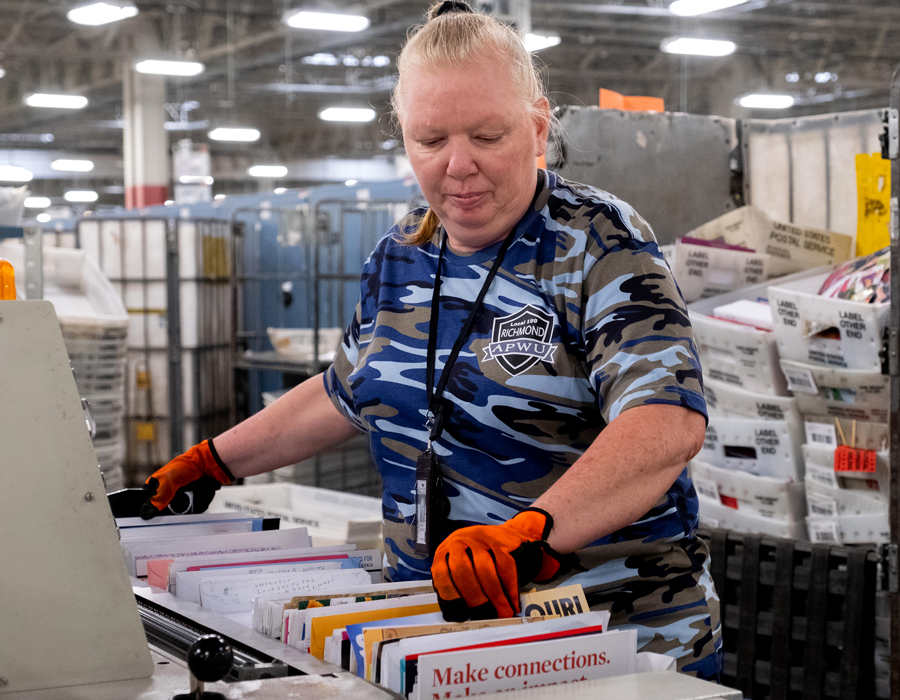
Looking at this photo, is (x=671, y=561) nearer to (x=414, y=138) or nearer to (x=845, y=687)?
(x=414, y=138)

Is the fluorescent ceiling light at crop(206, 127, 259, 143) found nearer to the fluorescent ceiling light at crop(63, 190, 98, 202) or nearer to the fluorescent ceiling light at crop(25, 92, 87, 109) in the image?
the fluorescent ceiling light at crop(25, 92, 87, 109)

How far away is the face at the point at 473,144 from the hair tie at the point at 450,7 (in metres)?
0.19

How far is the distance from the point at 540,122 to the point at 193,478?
0.92m

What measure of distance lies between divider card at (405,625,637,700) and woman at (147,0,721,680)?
0.69 feet

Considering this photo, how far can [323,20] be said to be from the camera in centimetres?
1077

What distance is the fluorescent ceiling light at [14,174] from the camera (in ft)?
67.8

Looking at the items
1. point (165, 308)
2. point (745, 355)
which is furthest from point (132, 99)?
point (745, 355)

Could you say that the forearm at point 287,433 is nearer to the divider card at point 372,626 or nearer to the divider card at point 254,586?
the divider card at point 254,586

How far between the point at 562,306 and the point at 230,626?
0.61m

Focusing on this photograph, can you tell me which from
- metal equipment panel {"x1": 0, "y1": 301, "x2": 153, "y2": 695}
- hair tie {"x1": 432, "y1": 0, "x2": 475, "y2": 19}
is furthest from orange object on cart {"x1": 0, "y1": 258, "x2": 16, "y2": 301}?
hair tie {"x1": 432, "y1": 0, "x2": 475, "y2": 19}

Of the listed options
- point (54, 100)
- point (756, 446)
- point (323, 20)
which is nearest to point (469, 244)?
point (756, 446)

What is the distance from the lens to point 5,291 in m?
1.12

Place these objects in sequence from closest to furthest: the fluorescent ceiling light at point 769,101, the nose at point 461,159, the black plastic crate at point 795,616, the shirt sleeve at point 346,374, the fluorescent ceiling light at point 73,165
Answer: the nose at point 461,159 → the shirt sleeve at point 346,374 → the black plastic crate at point 795,616 → the fluorescent ceiling light at point 769,101 → the fluorescent ceiling light at point 73,165

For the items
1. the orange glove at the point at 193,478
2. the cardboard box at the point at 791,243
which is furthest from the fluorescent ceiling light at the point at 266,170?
the orange glove at the point at 193,478
